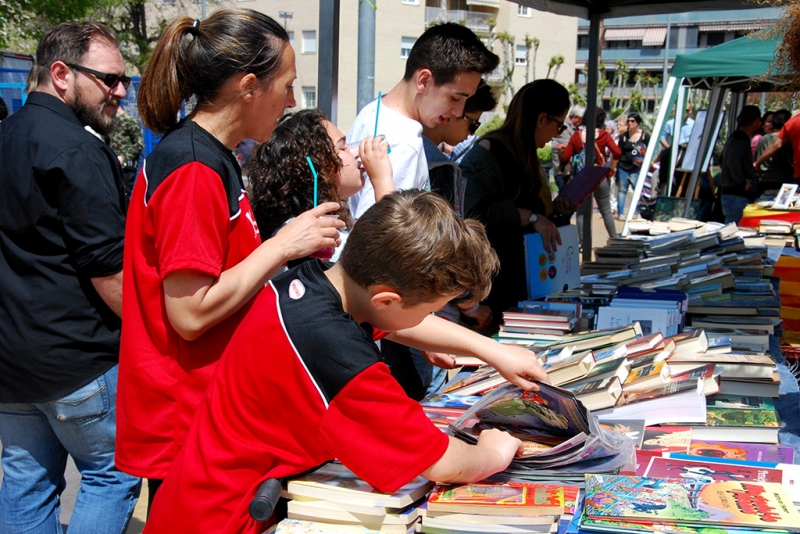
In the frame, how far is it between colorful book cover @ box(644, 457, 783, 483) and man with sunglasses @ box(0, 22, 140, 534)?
1369 mm

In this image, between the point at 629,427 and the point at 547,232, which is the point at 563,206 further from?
the point at 629,427

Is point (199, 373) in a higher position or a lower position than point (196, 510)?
higher

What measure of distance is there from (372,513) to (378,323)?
1.07 feet

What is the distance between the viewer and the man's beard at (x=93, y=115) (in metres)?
2.09

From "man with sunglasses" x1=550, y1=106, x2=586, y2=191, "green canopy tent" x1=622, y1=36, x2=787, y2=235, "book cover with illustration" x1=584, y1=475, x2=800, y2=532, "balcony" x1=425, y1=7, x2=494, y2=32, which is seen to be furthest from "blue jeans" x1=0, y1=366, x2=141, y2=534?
"balcony" x1=425, y1=7, x2=494, y2=32

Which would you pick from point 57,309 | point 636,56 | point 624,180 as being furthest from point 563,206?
point 636,56

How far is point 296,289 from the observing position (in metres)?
1.27

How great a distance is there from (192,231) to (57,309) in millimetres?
750

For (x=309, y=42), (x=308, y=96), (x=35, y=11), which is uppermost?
(x=309, y=42)

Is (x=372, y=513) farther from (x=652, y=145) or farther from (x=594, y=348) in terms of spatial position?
(x=652, y=145)

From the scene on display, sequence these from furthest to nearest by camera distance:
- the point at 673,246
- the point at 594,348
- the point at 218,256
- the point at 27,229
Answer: the point at 673,246, the point at 594,348, the point at 27,229, the point at 218,256

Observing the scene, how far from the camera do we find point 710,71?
8711 mm

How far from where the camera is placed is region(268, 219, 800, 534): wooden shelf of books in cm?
126

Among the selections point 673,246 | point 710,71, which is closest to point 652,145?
point 710,71
